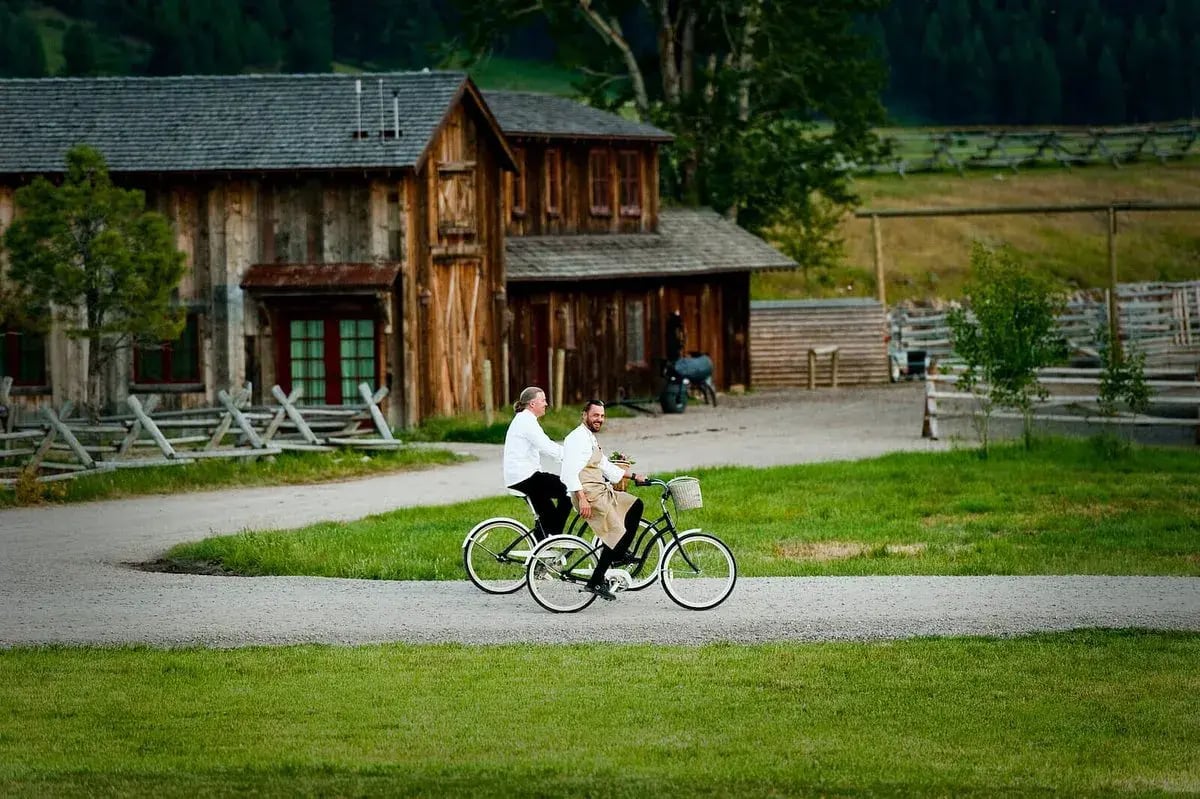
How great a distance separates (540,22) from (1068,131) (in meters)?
41.3

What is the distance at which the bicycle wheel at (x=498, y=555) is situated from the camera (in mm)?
18125

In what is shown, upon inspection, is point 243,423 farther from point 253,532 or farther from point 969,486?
point 969,486

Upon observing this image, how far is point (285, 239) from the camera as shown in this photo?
3759cm

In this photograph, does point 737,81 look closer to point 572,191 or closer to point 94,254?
point 572,191

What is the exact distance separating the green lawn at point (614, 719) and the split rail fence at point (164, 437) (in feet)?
44.5

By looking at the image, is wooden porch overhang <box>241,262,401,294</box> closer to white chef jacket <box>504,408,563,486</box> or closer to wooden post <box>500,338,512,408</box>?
wooden post <box>500,338,512,408</box>

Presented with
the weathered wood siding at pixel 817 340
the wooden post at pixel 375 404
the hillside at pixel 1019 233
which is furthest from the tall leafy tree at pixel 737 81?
the wooden post at pixel 375 404

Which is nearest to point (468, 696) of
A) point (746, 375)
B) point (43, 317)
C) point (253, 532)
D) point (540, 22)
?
point (253, 532)

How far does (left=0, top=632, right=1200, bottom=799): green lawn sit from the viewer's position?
38.1 feet

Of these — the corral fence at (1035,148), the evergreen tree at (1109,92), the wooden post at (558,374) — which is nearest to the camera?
the wooden post at (558,374)

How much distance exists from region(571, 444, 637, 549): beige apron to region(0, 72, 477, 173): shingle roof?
66.3ft

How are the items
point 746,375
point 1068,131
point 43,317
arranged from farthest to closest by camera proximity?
point 1068,131, point 746,375, point 43,317

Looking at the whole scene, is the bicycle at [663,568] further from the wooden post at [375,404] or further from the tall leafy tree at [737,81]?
Answer: the tall leafy tree at [737,81]

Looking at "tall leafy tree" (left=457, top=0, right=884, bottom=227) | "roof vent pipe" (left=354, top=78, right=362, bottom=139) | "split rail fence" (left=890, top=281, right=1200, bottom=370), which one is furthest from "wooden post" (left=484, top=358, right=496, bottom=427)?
"tall leafy tree" (left=457, top=0, right=884, bottom=227)
